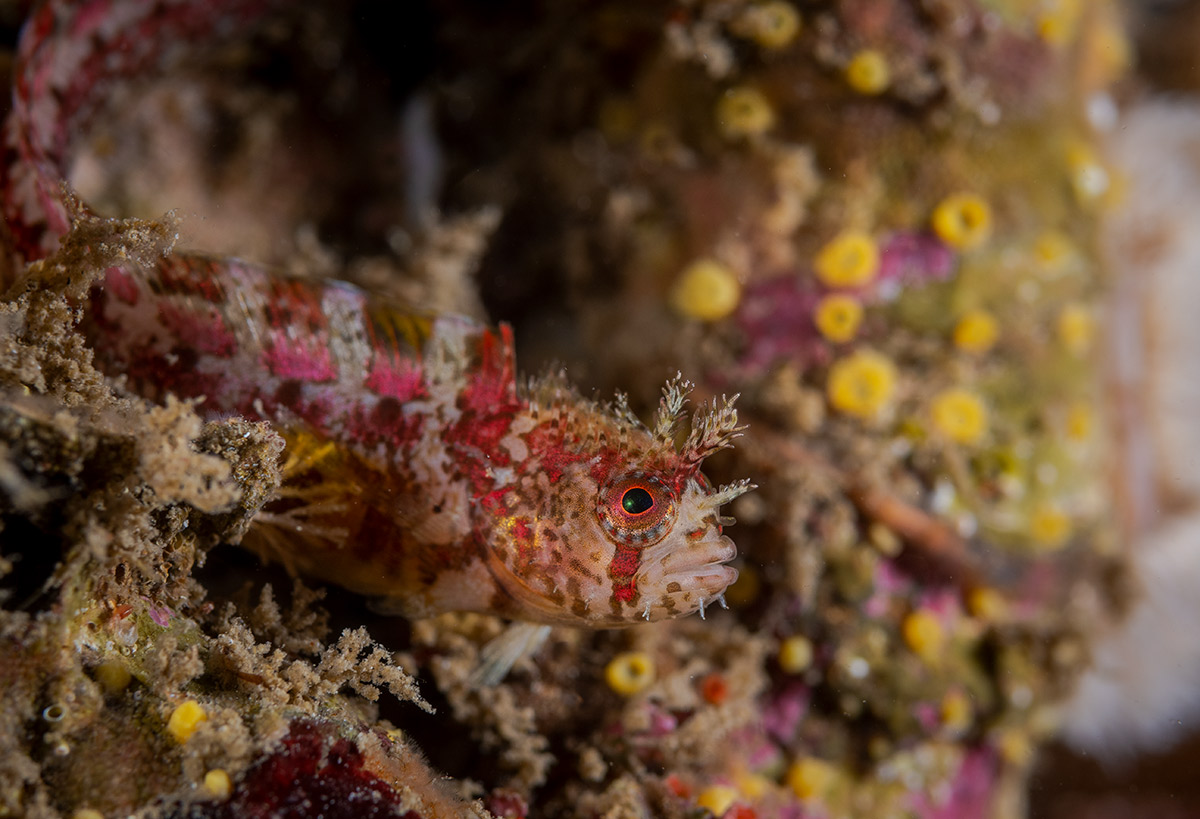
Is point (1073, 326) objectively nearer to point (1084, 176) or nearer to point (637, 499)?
point (1084, 176)

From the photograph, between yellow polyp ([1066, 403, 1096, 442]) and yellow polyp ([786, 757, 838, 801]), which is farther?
yellow polyp ([1066, 403, 1096, 442])

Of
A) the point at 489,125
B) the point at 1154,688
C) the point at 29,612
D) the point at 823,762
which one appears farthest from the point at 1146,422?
the point at 29,612

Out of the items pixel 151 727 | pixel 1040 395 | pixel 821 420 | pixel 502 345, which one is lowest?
pixel 151 727

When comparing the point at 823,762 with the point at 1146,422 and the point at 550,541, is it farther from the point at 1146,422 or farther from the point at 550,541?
the point at 1146,422

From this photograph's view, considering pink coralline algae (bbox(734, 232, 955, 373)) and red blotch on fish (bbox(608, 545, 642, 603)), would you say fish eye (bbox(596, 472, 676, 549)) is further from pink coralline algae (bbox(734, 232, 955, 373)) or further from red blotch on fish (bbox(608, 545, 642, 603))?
pink coralline algae (bbox(734, 232, 955, 373))

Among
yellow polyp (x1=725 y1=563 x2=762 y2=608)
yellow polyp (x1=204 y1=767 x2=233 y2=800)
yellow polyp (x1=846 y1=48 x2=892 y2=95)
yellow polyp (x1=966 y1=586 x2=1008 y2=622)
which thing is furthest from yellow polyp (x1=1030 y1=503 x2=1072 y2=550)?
yellow polyp (x1=204 y1=767 x2=233 y2=800)

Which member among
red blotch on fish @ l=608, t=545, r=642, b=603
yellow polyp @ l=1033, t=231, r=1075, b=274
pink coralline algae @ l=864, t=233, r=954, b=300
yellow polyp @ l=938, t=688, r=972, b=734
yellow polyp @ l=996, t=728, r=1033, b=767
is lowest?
red blotch on fish @ l=608, t=545, r=642, b=603
